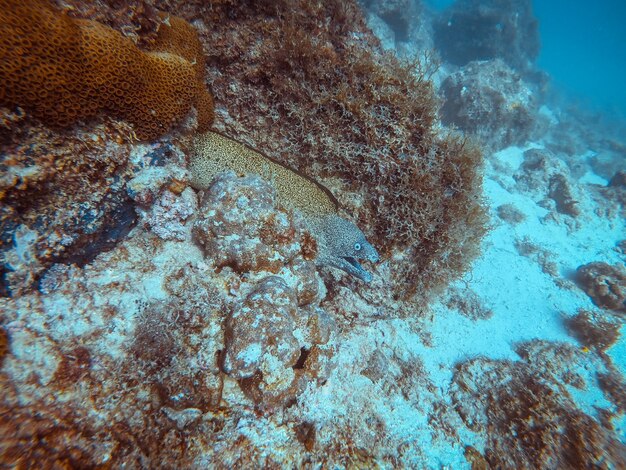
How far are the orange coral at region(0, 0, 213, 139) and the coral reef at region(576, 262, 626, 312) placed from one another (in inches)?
460

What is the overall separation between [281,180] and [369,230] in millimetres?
1486

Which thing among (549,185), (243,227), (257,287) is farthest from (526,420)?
(549,185)

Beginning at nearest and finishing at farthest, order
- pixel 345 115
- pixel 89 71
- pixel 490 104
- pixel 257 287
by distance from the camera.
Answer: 1. pixel 89 71
2. pixel 257 287
3. pixel 345 115
4. pixel 490 104

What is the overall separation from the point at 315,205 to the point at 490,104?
12.3 m

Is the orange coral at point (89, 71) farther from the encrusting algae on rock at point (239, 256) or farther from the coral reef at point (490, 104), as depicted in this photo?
the coral reef at point (490, 104)

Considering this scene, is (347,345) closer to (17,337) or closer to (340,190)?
(340,190)

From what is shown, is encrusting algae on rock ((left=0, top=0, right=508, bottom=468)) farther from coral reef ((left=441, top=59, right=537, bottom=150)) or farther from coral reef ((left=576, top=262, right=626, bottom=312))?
coral reef ((left=441, top=59, right=537, bottom=150))

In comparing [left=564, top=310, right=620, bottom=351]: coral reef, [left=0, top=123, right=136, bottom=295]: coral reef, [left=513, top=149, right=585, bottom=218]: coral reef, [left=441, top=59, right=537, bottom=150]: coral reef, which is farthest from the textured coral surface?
[left=441, top=59, right=537, bottom=150]: coral reef

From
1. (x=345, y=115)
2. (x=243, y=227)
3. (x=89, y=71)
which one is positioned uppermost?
(x=345, y=115)

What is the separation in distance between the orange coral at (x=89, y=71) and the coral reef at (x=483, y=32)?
22.5 m

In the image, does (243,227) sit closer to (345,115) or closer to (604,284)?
(345,115)

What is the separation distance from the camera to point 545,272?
8891 millimetres

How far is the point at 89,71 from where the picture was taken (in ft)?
8.27


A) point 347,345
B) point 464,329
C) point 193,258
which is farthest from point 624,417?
point 193,258
